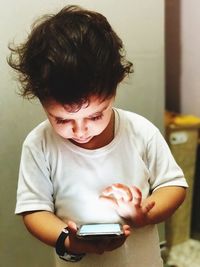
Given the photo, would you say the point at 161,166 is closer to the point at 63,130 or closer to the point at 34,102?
the point at 63,130

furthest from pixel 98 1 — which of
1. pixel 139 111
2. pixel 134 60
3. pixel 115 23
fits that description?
pixel 139 111

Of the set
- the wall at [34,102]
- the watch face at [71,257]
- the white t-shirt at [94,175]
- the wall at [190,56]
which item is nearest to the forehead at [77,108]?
the white t-shirt at [94,175]

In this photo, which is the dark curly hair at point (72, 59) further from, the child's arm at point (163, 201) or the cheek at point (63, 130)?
the child's arm at point (163, 201)

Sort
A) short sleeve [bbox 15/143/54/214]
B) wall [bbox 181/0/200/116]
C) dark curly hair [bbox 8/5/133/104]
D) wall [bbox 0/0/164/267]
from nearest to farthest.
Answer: dark curly hair [bbox 8/5/133/104] → short sleeve [bbox 15/143/54/214] → wall [bbox 0/0/164/267] → wall [bbox 181/0/200/116]

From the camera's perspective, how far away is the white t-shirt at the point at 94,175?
2.39 ft

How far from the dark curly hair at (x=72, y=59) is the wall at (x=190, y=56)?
3.17ft

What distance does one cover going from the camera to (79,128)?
0.67m

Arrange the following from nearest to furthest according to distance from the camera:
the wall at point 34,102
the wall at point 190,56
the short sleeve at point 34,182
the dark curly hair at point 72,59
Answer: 1. the dark curly hair at point 72,59
2. the short sleeve at point 34,182
3. the wall at point 34,102
4. the wall at point 190,56

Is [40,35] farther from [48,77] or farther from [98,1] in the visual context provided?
[98,1]

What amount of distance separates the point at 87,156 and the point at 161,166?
5.6 inches

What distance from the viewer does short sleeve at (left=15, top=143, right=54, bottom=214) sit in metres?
0.72

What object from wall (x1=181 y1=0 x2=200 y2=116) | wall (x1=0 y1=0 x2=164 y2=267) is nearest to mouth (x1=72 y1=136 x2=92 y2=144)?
wall (x1=0 y1=0 x2=164 y2=267)

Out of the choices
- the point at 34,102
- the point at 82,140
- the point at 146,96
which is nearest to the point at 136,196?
the point at 82,140

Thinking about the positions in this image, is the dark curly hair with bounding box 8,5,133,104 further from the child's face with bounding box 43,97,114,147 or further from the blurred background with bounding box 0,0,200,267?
the blurred background with bounding box 0,0,200,267
